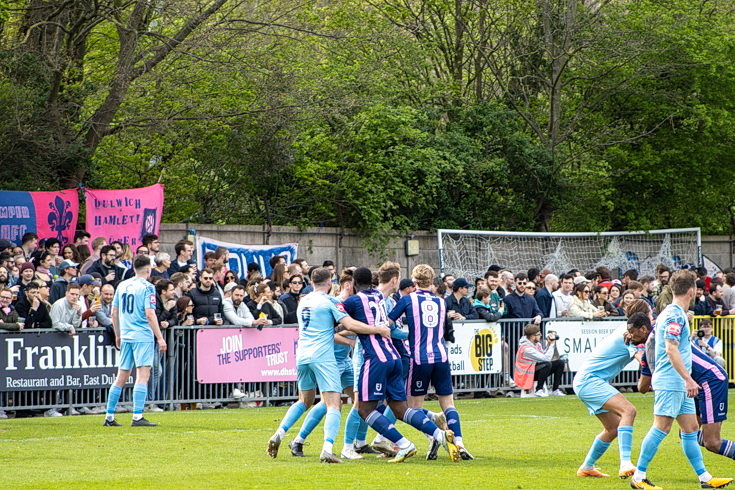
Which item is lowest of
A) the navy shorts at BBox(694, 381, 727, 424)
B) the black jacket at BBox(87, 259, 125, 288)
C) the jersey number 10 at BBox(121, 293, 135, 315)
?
the navy shorts at BBox(694, 381, 727, 424)

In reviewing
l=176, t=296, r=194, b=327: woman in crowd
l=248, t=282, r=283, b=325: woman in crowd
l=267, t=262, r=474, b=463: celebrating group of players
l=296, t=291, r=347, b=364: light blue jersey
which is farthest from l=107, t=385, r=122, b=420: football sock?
l=248, t=282, r=283, b=325: woman in crowd

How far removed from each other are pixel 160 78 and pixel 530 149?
10719 millimetres

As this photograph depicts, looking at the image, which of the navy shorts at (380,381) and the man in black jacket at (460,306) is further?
the man in black jacket at (460,306)

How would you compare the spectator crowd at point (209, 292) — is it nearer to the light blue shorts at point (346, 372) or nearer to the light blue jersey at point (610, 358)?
the light blue shorts at point (346, 372)

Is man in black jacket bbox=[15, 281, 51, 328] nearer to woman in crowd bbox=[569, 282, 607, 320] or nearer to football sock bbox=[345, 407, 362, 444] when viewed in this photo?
football sock bbox=[345, 407, 362, 444]

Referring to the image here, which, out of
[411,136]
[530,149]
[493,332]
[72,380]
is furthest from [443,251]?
[72,380]

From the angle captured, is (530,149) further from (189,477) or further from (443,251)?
(189,477)

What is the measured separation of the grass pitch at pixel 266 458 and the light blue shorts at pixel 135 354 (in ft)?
2.68

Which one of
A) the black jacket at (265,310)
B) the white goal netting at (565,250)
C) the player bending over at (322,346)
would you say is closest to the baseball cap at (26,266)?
the black jacket at (265,310)

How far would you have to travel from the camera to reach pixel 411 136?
2781 cm

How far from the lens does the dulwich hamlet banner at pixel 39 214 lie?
20250 mm

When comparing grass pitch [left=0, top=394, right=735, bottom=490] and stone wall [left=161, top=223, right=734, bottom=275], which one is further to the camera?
stone wall [left=161, top=223, right=734, bottom=275]

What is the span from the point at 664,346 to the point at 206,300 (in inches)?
390

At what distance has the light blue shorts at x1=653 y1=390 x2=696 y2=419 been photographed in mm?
9086
